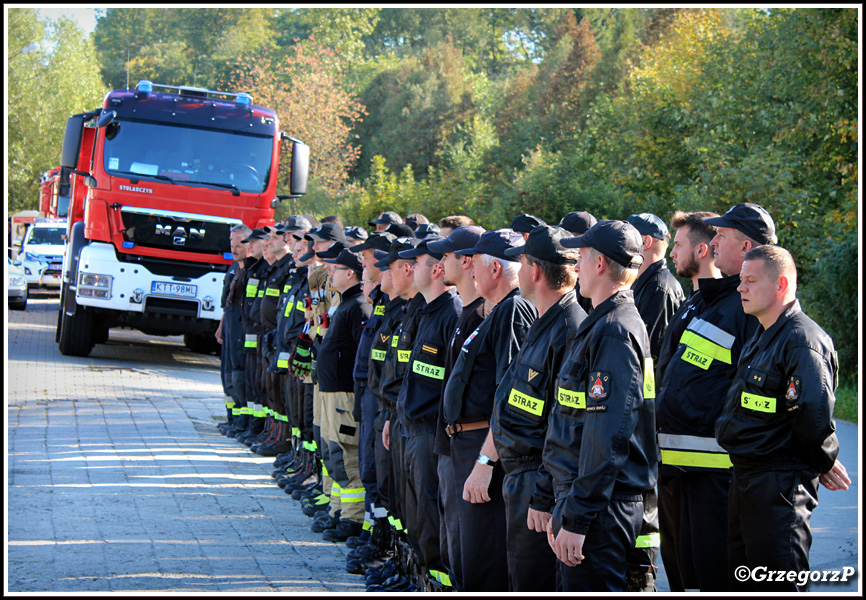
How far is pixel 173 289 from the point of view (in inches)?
586

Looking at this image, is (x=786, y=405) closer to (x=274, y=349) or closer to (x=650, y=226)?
(x=650, y=226)

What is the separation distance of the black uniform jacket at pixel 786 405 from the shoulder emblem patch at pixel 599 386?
3.02ft

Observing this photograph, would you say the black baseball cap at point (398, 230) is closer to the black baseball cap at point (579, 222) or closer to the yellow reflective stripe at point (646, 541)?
the black baseball cap at point (579, 222)

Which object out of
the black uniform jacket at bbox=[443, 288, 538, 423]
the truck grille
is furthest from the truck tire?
the black uniform jacket at bbox=[443, 288, 538, 423]

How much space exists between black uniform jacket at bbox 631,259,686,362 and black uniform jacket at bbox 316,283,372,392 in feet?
7.72

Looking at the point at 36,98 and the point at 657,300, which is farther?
the point at 36,98

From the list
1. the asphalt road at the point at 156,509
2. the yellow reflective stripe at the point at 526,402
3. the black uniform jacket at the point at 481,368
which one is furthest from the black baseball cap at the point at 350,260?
the yellow reflective stripe at the point at 526,402

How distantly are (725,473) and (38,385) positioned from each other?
11.7 metres

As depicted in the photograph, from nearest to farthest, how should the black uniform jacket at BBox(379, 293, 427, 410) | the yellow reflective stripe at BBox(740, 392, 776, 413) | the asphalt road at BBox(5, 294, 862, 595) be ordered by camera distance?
the yellow reflective stripe at BBox(740, 392, 776, 413) → the black uniform jacket at BBox(379, 293, 427, 410) → the asphalt road at BBox(5, 294, 862, 595)

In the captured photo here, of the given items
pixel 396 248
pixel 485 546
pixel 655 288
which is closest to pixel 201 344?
pixel 396 248

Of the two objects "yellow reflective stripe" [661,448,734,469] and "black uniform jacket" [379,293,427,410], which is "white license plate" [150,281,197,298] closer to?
"black uniform jacket" [379,293,427,410]

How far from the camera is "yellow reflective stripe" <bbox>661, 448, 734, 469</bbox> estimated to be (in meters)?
4.50

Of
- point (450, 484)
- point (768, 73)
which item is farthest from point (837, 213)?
point (450, 484)

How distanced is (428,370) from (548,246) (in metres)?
1.36
